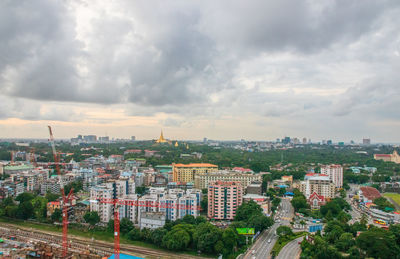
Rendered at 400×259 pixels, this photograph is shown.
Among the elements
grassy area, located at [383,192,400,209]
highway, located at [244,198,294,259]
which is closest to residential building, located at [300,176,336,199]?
highway, located at [244,198,294,259]

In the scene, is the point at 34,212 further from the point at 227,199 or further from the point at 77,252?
the point at 227,199

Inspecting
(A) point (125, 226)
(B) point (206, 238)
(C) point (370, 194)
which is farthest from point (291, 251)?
(C) point (370, 194)

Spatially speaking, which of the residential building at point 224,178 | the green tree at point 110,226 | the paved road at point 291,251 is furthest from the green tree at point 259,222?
the residential building at point 224,178

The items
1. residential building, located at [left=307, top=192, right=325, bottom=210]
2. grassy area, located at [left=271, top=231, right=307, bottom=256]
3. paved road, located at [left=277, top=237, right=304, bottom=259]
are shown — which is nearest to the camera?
paved road, located at [left=277, top=237, right=304, bottom=259]

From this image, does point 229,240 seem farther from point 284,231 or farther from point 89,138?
point 89,138

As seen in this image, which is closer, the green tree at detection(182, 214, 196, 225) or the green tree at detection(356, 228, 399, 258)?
the green tree at detection(356, 228, 399, 258)

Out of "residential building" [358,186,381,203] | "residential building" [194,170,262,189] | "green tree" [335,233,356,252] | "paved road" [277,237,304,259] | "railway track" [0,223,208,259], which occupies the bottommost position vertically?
"railway track" [0,223,208,259]

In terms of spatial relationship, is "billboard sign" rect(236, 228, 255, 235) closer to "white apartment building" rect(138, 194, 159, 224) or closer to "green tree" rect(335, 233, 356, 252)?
"green tree" rect(335, 233, 356, 252)

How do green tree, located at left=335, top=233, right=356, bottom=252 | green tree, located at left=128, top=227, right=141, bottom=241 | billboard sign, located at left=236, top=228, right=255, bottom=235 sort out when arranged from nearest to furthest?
green tree, located at left=335, top=233, right=356, bottom=252 → green tree, located at left=128, top=227, right=141, bottom=241 → billboard sign, located at left=236, top=228, right=255, bottom=235
